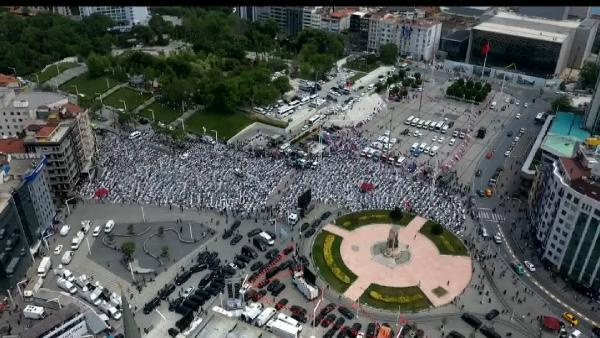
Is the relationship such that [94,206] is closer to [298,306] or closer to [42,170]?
[42,170]

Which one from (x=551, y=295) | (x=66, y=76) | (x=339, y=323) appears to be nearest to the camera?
(x=339, y=323)

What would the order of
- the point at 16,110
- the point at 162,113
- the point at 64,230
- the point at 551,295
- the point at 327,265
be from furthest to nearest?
the point at 162,113 < the point at 16,110 < the point at 64,230 < the point at 327,265 < the point at 551,295

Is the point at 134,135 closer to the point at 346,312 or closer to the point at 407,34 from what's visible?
the point at 346,312

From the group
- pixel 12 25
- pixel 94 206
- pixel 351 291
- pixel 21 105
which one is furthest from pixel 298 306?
pixel 12 25

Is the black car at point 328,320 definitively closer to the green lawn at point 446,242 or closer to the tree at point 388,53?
the green lawn at point 446,242

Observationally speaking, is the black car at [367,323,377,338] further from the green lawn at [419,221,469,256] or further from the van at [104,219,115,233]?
the van at [104,219,115,233]

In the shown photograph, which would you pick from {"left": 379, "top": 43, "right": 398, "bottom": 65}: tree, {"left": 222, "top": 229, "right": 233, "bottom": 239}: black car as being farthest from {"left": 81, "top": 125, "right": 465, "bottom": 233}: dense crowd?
{"left": 379, "top": 43, "right": 398, "bottom": 65}: tree

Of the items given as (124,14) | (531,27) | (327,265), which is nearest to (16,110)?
(327,265)
